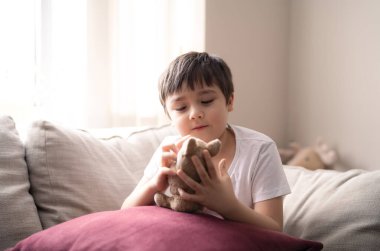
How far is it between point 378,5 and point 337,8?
9.8 inches

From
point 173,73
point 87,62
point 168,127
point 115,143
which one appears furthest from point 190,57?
point 87,62

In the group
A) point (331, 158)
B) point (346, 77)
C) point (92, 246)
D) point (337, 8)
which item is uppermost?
point (337, 8)

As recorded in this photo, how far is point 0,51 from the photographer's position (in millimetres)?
1801

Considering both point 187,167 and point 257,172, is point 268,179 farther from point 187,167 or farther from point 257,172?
point 187,167

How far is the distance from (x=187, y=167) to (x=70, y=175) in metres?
0.49

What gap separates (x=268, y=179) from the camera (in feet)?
3.69

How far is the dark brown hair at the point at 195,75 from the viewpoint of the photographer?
1.14m

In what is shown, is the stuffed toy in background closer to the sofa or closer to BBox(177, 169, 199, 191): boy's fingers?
the sofa

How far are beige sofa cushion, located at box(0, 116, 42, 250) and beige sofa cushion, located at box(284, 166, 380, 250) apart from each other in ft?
2.15

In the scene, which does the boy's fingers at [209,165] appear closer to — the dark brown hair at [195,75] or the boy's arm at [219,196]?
the boy's arm at [219,196]

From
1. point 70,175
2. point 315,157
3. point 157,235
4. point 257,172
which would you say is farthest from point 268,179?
point 315,157

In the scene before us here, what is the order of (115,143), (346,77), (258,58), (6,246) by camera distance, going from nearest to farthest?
(6,246) < (115,143) < (346,77) < (258,58)

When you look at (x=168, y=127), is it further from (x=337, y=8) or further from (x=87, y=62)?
(x=337, y=8)

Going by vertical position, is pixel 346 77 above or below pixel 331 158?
above
